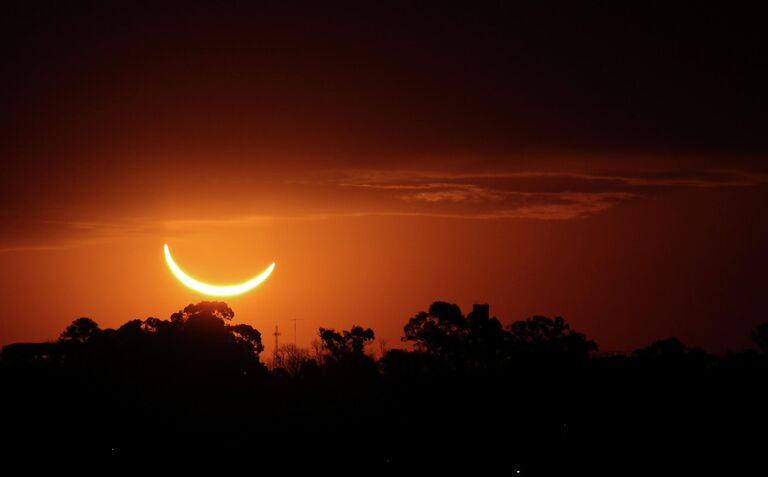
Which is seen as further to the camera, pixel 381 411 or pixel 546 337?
pixel 546 337

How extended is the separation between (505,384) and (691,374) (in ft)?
41.0

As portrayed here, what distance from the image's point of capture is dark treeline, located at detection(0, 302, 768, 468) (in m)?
61.9

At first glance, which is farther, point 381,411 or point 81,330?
point 81,330

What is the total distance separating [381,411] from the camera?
65938 millimetres

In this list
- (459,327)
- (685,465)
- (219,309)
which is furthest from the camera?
(459,327)

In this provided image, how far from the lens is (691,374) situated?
74250 millimetres

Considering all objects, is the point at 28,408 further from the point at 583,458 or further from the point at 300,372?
the point at 583,458

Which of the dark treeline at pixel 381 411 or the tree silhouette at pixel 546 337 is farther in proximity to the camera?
the tree silhouette at pixel 546 337

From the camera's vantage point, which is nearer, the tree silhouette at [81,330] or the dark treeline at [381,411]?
the dark treeline at [381,411]

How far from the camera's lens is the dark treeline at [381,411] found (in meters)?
61.9

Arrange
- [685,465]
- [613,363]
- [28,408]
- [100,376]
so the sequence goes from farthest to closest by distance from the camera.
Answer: [613,363] < [100,376] < [28,408] < [685,465]

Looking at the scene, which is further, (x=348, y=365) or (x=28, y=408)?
(x=348, y=365)

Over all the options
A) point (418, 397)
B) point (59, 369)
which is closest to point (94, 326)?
point (59, 369)

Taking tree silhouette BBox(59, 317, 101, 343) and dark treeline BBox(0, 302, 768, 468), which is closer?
dark treeline BBox(0, 302, 768, 468)
